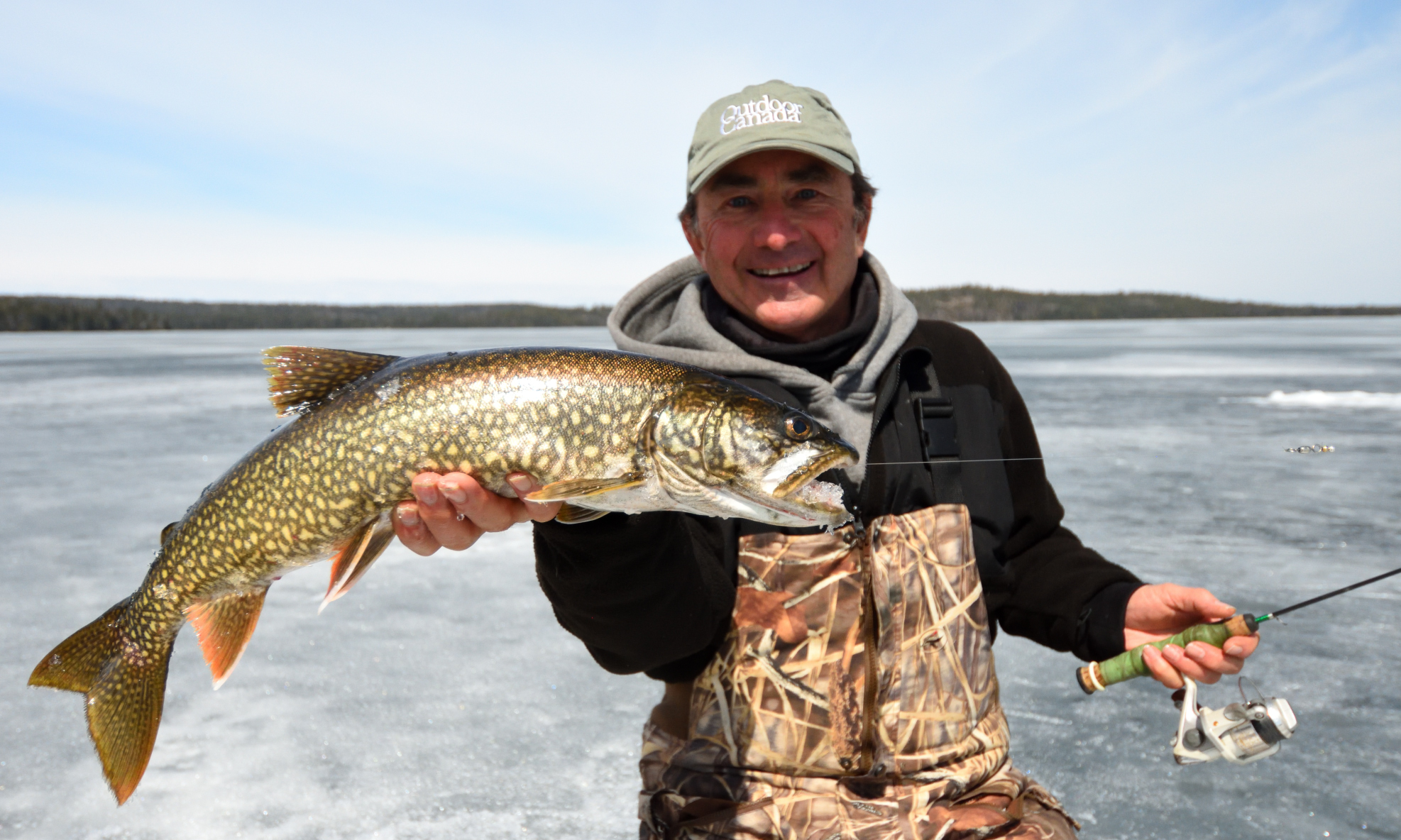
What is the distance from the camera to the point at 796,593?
2646 mm

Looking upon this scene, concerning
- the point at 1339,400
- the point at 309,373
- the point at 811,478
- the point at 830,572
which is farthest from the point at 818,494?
the point at 1339,400

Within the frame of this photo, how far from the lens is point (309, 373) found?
90.1 inches

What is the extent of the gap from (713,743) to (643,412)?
3.61ft

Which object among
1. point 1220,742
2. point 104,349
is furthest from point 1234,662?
point 104,349

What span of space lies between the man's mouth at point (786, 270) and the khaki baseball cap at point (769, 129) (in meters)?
0.35

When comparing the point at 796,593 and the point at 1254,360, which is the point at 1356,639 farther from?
the point at 1254,360

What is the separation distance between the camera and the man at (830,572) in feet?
8.11

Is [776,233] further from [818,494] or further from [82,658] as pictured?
[82,658]

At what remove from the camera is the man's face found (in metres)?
3.12

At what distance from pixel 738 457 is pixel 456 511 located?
2.33 ft

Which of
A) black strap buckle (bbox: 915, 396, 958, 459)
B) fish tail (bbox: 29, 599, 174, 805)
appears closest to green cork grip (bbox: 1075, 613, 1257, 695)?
black strap buckle (bbox: 915, 396, 958, 459)

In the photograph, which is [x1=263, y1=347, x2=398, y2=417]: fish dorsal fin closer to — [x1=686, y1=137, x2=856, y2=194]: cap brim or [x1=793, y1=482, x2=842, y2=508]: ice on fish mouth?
[x1=793, y1=482, x2=842, y2=508]: ice on fish mouth

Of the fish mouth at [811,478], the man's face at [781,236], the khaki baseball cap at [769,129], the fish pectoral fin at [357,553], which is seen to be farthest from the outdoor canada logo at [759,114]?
the fish pectoral fin at [357,553]

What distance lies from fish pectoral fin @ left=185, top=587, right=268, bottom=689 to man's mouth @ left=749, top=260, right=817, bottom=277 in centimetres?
187
